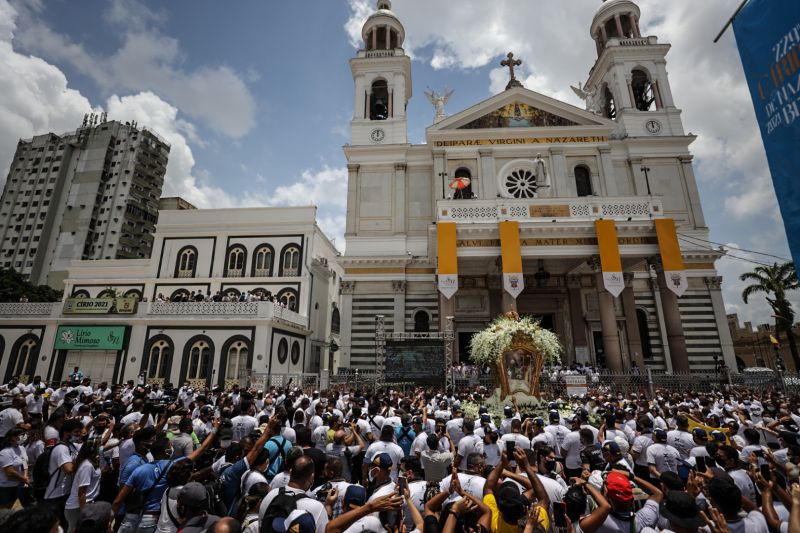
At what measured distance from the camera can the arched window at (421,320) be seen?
26239mm

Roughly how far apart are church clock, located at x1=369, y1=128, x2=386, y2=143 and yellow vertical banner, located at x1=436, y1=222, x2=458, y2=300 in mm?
11720

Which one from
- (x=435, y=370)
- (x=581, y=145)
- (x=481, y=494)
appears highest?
(x=581, y=145)

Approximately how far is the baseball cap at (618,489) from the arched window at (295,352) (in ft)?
83.5

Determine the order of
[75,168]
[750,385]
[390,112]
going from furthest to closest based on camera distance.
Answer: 1. [75,168]
2. [390,112]
3. [750,385]

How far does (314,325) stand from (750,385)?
2567 centimetres

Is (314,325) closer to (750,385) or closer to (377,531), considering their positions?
(750,385)

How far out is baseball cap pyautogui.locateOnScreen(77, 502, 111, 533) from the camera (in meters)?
2.85

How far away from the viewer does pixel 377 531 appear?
3.33m

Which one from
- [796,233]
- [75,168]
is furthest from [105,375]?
[75,168]

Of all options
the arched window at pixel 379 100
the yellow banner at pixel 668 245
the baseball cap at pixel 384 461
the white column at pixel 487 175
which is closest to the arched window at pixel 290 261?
the arched window at pixel 379 100

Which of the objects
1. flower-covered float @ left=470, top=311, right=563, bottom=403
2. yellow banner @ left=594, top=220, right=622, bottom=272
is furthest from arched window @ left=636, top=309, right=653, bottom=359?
flower-covered float @ left=470, top=311, right=563, bottom=403

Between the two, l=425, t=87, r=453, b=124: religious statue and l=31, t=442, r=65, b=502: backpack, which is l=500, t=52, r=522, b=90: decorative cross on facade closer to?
l=425, t=87, r=453, b=124: religious statue

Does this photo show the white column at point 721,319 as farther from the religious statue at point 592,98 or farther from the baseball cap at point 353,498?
the baseball cap at point 353,498

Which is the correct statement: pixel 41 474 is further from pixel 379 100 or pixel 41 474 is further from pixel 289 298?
pixel 379 100
